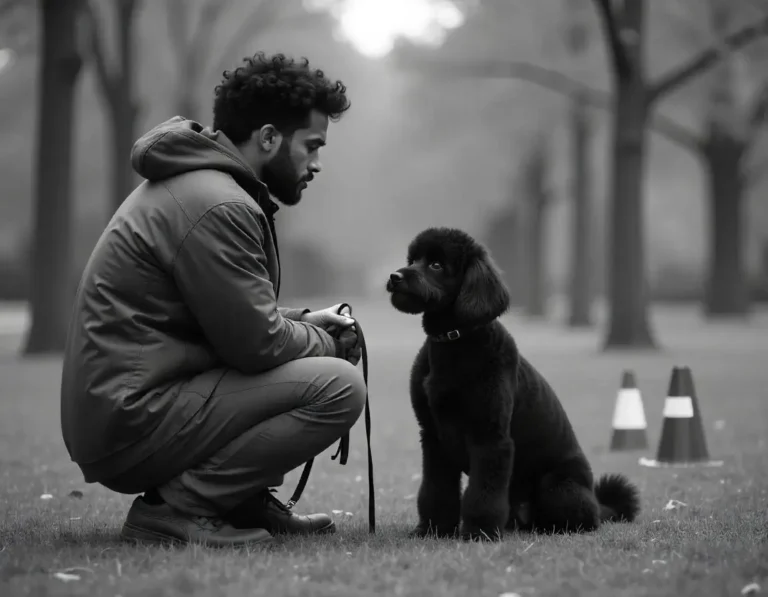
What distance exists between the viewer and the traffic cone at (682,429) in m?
6.97

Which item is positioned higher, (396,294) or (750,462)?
(396,294)

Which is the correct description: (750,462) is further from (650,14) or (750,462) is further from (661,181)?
(661,181)

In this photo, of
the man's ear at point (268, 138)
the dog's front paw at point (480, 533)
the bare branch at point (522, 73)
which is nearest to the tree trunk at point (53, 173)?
the bare branch at point (522, 73)

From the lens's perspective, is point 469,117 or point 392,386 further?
point 469,117

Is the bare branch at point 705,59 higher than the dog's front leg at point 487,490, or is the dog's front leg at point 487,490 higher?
the bare branch at point 705,59

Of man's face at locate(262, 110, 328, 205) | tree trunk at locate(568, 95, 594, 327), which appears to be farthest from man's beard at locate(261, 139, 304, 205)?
tree trunk at locate(568, 95, 594, 327)

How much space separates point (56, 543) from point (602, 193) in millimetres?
34637

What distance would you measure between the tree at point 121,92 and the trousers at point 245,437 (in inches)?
606

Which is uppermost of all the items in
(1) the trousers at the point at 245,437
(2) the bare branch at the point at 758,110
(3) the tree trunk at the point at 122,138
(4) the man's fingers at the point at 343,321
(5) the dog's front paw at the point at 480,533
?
(2) the bare branch at the point at 758,110

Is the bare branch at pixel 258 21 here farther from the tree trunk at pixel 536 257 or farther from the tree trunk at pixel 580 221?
the tree trunk at pixel 536 257

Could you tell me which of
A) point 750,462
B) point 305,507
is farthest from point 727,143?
point 305,507

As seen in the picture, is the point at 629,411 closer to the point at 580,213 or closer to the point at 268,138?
the point at 268,138

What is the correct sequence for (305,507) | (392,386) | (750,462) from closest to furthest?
(305,507) → (750,462) → (392,386)

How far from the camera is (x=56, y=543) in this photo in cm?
428
